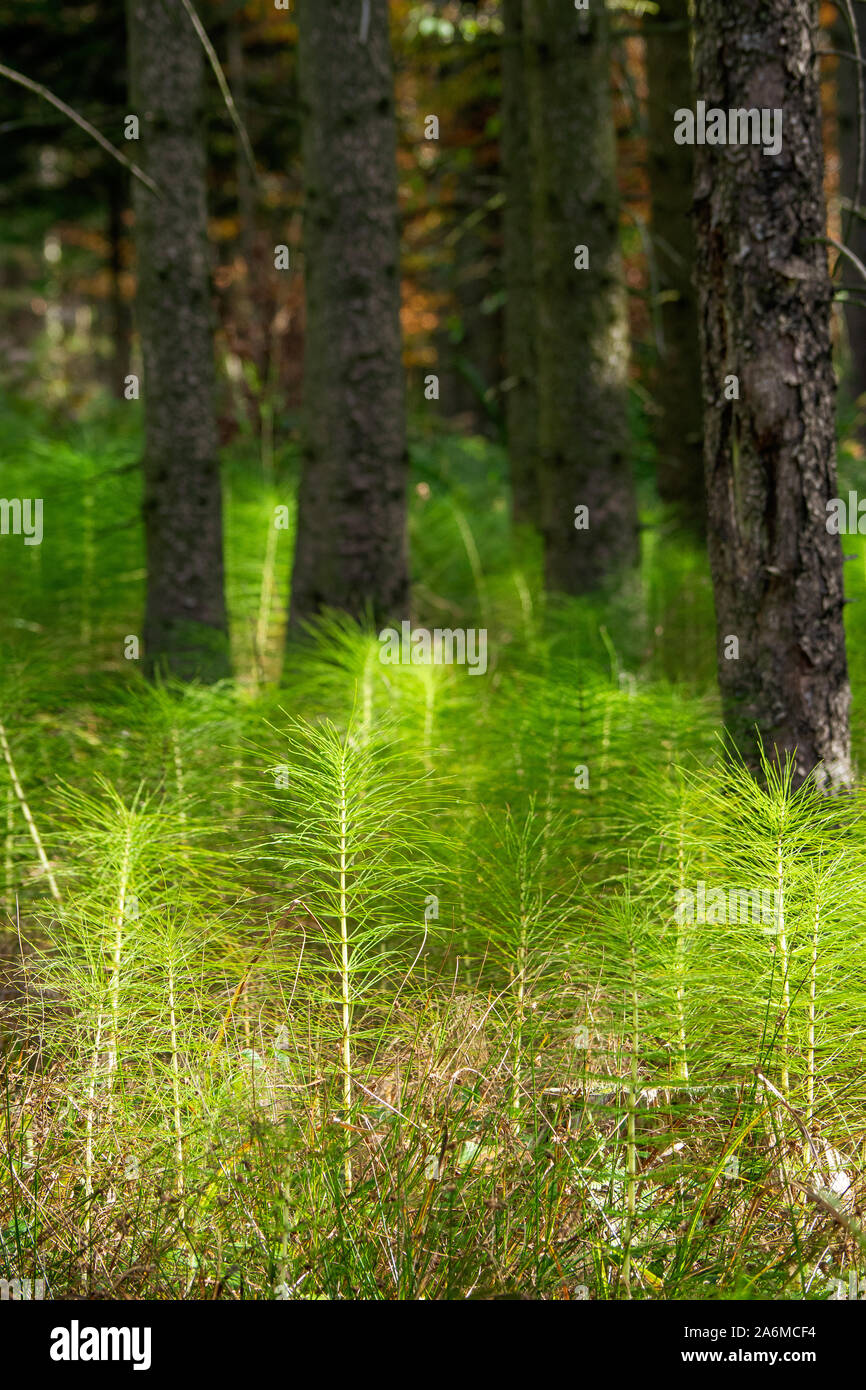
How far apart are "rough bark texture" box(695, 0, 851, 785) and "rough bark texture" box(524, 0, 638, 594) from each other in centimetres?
237

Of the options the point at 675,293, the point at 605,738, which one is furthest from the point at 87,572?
the point at 675,293

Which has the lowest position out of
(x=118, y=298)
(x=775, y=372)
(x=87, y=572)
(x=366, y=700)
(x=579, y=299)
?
(x=366, y=700)

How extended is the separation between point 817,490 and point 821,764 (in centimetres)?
71

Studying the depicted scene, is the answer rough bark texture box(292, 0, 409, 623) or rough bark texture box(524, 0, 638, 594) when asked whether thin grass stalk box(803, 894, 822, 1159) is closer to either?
rough bark texture box(292, 0, 409, 623)

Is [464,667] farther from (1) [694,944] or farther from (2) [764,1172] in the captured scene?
(2) [764,1172]

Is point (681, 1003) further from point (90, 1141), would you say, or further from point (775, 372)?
point (775, 372)

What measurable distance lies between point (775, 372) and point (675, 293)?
383 centimetres

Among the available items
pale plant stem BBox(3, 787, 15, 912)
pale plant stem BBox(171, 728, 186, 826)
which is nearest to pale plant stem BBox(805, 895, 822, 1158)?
pale plant stem BBox(171, 728, 186, 826)

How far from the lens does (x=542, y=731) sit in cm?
357

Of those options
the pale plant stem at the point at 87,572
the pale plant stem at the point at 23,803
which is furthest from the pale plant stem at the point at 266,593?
the pale plant stem at the point at 23,803

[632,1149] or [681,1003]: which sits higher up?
[681,1003]

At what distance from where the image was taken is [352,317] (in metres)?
4.82

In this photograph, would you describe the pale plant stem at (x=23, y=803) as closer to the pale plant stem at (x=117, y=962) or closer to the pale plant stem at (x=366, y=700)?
the pale plant stem at (x=117, y=962)
